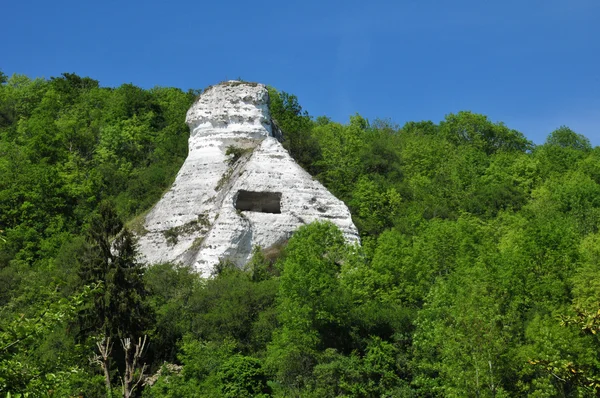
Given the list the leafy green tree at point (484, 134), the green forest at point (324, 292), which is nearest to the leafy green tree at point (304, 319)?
the green forest at point (324, 292)

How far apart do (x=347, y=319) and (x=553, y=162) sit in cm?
3534

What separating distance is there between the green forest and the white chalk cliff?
1376mm

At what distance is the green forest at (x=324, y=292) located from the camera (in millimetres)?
22938

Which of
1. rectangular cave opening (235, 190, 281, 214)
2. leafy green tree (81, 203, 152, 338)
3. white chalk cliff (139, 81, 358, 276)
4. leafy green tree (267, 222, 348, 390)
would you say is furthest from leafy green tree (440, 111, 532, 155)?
leafy green tree (81, 203, 152, 338)

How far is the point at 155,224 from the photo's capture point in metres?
42.5

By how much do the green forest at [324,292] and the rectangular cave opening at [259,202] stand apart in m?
3.99

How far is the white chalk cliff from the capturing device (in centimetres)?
3966

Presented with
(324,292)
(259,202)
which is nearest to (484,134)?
(259,202)

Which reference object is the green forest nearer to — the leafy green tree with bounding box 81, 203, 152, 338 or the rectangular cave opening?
the leafy green tree with bounding box 81, 203, 152, 338

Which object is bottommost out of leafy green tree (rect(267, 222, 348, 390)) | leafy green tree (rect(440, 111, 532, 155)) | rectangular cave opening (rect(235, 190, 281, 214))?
leafy green tree (rect(267, 222, 348, 390))

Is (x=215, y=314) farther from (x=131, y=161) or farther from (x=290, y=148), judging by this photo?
(x=131, y=161)

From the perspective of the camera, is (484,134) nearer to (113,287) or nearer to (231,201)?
(231,201)

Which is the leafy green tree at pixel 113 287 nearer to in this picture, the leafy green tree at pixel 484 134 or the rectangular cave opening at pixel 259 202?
the rectangular cave opening at pixel 259 202

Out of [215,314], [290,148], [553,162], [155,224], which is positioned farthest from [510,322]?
[553,162]
